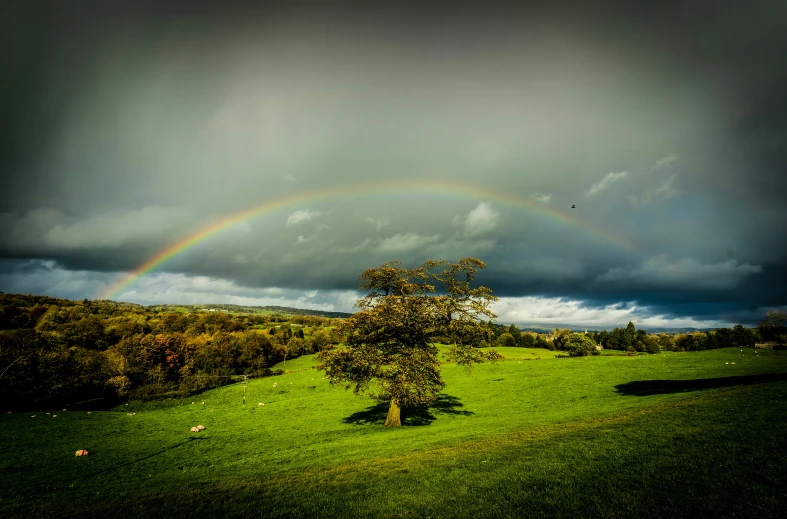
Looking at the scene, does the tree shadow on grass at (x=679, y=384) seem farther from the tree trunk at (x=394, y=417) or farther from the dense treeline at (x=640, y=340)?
the dense treeline at (x=640, y=340)

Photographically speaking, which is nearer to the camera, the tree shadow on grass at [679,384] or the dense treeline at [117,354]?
the tree shadow on grass at [679,384]

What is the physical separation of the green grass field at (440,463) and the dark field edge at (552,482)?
8cm

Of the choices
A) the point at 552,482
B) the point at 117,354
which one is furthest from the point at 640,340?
the point at 117,354

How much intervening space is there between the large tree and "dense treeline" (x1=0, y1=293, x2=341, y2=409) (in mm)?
35290

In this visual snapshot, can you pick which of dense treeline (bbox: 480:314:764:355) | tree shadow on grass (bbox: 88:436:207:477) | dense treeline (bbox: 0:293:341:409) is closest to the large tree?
tree shadow on grass (bbox: 88:436:207:477)

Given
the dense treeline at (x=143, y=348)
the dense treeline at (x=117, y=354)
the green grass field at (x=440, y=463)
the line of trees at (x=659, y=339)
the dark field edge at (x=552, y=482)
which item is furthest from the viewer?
the line of trees at (x=659, y=339)

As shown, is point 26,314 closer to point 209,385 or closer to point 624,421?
point 209,385

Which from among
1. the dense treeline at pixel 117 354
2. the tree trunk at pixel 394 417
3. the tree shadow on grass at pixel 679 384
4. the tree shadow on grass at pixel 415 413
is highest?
the tree shadow on grass at pixel 679 384

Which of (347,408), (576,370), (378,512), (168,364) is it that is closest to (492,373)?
(576,370)

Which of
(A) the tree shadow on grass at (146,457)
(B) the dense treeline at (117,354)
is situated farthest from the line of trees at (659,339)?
(A) the tree shadow on grass at (146,457)

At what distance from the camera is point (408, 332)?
31844 millimetres

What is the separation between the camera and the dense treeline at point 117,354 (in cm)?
7212

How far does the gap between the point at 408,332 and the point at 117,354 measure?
107 metres

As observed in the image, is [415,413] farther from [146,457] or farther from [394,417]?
[146,457]
